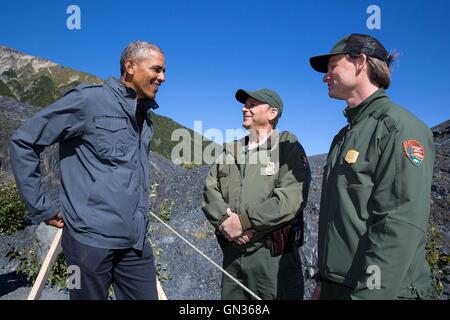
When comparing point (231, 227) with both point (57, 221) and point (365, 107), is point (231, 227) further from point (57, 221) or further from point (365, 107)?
point (365, 107)

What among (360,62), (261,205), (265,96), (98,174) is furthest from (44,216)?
(360,62)

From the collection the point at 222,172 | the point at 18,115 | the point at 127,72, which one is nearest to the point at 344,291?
the point at 222,172

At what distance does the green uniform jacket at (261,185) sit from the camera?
3.47m

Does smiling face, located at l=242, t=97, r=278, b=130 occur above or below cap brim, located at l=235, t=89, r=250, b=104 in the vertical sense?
below

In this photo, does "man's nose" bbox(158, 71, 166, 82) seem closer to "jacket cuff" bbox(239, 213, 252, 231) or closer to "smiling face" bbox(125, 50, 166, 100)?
"smiling face" bbox(125, 50, 166, 100)

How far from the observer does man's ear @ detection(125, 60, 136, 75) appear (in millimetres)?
3107

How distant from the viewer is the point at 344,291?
226 centimetres

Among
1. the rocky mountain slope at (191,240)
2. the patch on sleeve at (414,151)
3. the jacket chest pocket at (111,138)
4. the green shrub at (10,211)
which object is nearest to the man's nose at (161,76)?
the jacket chest pocket at (111,138)

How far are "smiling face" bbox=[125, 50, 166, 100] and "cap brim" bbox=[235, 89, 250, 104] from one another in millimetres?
1128

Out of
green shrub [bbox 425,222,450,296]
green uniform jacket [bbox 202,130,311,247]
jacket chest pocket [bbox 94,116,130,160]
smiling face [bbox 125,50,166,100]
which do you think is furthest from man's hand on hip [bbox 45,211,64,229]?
green shrub [bbox 425,222,450,296]

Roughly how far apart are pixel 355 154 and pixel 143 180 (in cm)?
180

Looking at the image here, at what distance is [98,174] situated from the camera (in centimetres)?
279

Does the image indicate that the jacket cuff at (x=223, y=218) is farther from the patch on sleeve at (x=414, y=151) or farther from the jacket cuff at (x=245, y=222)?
the patch on sleeve at (x=414, y=151)

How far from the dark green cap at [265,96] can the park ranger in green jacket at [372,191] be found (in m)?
1.32
